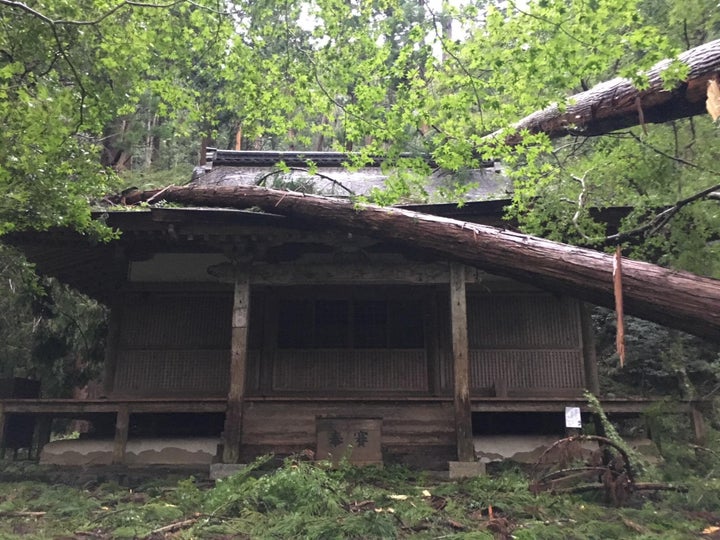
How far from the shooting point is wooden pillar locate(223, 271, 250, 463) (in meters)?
7.48

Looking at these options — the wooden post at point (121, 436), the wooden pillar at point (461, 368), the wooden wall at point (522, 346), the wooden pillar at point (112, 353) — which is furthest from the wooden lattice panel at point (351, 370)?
the wooden pillar at point (112, 353)

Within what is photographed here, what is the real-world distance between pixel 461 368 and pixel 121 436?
486 cm

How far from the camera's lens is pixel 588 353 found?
30.2 feet

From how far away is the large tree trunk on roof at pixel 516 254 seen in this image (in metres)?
4.76

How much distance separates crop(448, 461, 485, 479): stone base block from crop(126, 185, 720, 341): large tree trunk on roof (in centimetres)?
246

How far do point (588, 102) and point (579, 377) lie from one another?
4.93 metres

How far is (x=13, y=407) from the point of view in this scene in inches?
318

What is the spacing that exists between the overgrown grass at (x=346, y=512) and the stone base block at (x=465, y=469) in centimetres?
50

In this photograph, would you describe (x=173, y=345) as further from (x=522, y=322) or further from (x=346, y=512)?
(x=522, y=322)

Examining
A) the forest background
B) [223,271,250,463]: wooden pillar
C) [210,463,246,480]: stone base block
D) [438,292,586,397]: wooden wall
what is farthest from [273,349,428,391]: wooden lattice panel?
the forest background

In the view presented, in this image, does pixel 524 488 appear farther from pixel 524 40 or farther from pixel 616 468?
pixel 524 40

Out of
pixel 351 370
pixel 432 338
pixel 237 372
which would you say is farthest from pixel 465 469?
pixel 237 372

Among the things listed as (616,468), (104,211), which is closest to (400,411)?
(616,468)

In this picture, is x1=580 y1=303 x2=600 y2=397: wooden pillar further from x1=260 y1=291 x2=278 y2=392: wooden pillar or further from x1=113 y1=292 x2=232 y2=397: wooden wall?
x1=113 y1=292 x2=232 y2=397: wooden wall
